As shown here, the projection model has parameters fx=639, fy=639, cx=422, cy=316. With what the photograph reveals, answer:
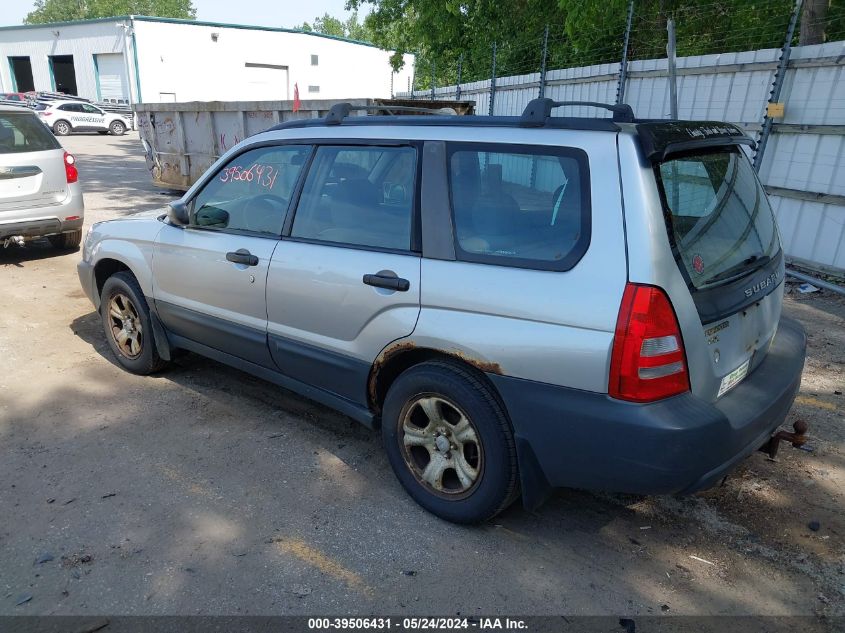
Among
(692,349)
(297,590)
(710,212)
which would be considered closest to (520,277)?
(692,349)

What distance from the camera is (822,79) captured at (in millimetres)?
6965

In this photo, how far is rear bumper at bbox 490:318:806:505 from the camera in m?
2.35

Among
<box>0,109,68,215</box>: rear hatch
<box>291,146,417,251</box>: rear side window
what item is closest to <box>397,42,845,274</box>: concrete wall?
<box>291,146,417,251</box>: rear side window

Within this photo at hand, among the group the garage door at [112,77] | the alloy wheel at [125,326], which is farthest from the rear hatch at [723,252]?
the garage door at [112,77]

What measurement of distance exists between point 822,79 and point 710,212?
5637mm

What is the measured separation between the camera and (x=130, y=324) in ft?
15.4

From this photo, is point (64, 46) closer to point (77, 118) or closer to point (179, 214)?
point (77, 118)

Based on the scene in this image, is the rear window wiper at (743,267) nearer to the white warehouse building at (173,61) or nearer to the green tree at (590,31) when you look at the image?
the green tree at (590,31)

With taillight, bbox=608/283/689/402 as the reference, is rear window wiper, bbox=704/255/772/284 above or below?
above

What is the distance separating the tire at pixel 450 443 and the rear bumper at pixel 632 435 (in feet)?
0.33

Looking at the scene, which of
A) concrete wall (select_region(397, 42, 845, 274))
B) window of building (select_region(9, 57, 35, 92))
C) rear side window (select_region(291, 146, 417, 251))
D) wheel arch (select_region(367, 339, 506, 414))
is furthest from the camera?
window of building (select_region(9, 57, 35, 92))

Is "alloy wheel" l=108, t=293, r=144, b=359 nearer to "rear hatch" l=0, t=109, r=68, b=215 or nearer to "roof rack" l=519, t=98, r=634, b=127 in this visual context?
"roof rack" l=519, t=98, r=634, b=127

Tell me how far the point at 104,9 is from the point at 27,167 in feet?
252

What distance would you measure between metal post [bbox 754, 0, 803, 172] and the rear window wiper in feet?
15.9
